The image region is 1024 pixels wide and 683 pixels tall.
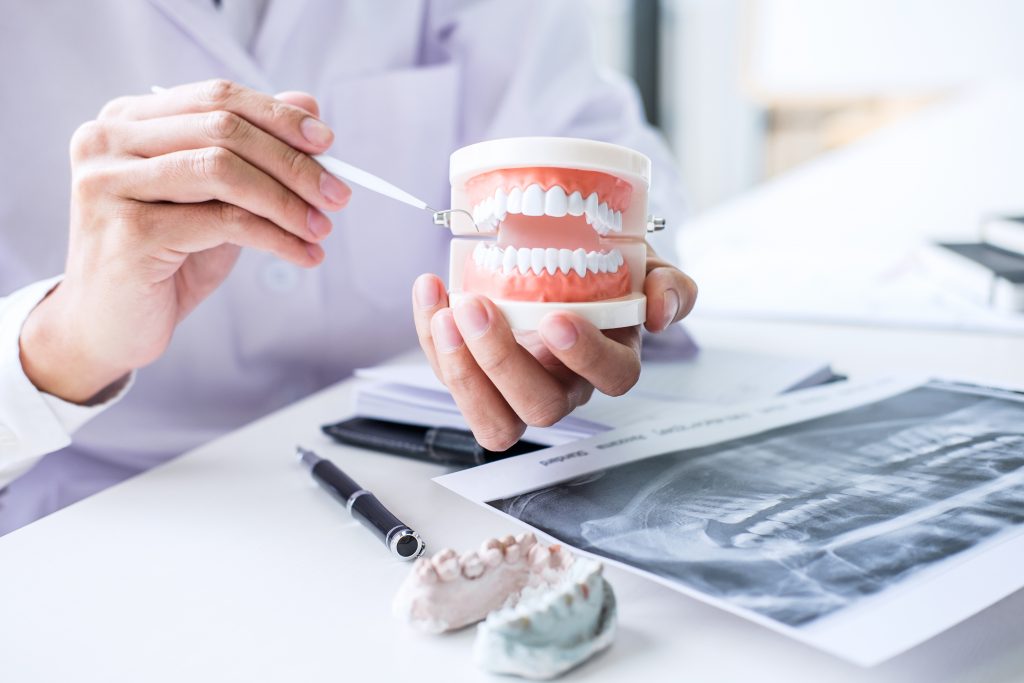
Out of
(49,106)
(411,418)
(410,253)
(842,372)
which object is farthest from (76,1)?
(842,372)

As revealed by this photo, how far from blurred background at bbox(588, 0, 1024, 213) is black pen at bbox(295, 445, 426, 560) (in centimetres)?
324

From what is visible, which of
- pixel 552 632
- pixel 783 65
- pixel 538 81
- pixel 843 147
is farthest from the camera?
pixel 783 65

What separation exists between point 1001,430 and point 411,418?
17.7 inches

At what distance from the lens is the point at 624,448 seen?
57 centimetres

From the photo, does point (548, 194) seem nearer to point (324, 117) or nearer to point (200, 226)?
point (200, 226)

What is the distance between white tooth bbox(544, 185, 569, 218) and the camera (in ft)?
1.66

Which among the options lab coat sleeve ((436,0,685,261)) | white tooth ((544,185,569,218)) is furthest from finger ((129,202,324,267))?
lab coat sleeve ((436,0,685,261))

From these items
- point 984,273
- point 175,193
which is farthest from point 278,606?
point 984,273

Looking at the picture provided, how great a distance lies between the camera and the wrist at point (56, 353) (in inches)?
26.4

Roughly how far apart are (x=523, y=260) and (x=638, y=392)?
0.24 metres

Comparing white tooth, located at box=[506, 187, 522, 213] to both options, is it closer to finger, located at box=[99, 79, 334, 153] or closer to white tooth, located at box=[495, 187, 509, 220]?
white tooth, located at box=[495, 187, 509, 220]

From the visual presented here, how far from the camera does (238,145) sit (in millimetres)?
570

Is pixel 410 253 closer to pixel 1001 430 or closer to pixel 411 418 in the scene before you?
pixel 411 418

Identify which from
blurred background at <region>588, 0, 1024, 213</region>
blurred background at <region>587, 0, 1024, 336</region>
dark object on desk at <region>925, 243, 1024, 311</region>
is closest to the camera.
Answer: dark object on desk at <region>925, 243, 1024, 311</region>
